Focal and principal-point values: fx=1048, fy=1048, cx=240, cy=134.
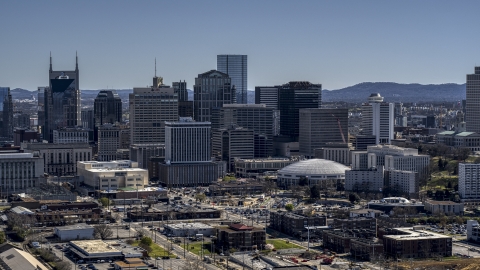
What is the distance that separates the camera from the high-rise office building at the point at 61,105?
111 meters

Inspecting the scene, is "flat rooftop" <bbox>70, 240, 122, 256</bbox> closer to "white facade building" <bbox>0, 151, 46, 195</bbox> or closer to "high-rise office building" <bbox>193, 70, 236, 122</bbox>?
"white facade building" <bbox>0, 151, 46, 195</bbox>

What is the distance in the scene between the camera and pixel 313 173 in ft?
254

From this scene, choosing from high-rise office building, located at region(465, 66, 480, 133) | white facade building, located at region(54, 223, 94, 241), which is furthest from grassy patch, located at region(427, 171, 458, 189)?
white facade building, located at region(54, 223, 94, 241)

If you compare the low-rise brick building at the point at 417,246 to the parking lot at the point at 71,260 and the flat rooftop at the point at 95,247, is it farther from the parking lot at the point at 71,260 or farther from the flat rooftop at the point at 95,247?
the parking lot at the point at 71,260

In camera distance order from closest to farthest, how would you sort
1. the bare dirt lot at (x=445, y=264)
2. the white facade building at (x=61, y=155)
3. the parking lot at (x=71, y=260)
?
the bare dirt lot at (x=445, y=264) < the parking lot at (x=71, y=260) < the white facade building at (x=61, y=155)

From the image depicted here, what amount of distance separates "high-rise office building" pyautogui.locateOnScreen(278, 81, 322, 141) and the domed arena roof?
71.0 ft

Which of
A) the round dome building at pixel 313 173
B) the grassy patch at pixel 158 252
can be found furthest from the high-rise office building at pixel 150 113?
the grassy patch at pixel 158 252

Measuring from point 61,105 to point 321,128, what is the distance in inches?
1258

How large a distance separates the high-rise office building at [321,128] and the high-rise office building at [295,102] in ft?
20.6

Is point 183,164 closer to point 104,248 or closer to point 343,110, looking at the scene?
point 343,110

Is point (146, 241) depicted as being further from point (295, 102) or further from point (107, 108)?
point (107, 108)

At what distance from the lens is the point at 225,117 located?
95.6 meters

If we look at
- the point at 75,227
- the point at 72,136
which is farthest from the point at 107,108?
the point at 75,227

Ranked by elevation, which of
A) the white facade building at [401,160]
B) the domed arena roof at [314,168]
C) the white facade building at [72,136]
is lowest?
the domed arena roof at [314,168]
